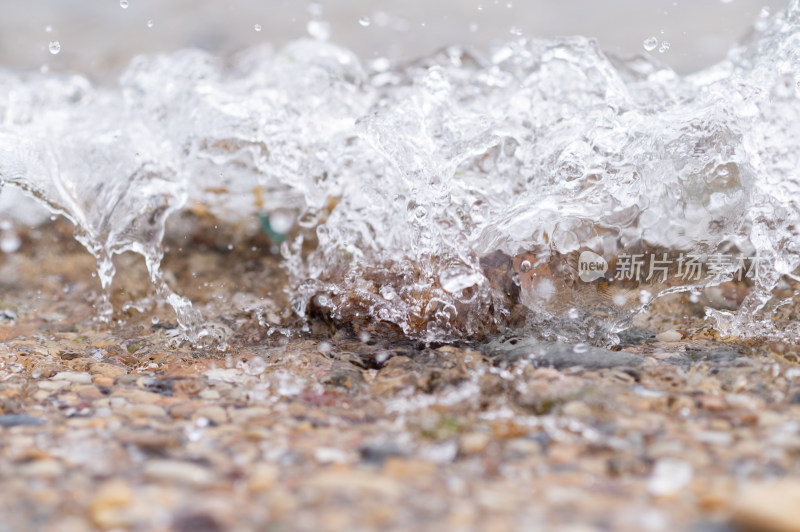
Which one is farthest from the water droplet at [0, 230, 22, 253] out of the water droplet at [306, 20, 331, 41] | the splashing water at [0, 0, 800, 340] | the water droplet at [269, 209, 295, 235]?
the water droplet at [306, 20, 331, 41]

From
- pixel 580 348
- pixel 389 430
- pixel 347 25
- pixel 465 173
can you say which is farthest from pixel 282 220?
pixel 347 25

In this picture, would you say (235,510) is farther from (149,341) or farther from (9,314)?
(9,314)

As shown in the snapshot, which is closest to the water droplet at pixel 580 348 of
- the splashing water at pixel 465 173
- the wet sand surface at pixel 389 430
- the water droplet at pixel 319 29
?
the wet sand surface at pixel 389 430

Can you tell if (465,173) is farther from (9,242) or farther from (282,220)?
(9,242)

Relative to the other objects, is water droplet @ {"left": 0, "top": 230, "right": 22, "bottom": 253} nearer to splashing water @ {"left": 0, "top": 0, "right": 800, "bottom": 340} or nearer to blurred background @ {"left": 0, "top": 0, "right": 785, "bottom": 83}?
splashing water @ {"left": 0, "top": 0, "right": 800, "bottom": 340}

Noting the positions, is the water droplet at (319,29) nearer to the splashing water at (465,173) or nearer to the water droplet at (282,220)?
the splashing water at (465,173)

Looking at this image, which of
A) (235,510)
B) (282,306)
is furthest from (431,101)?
(235,510)
